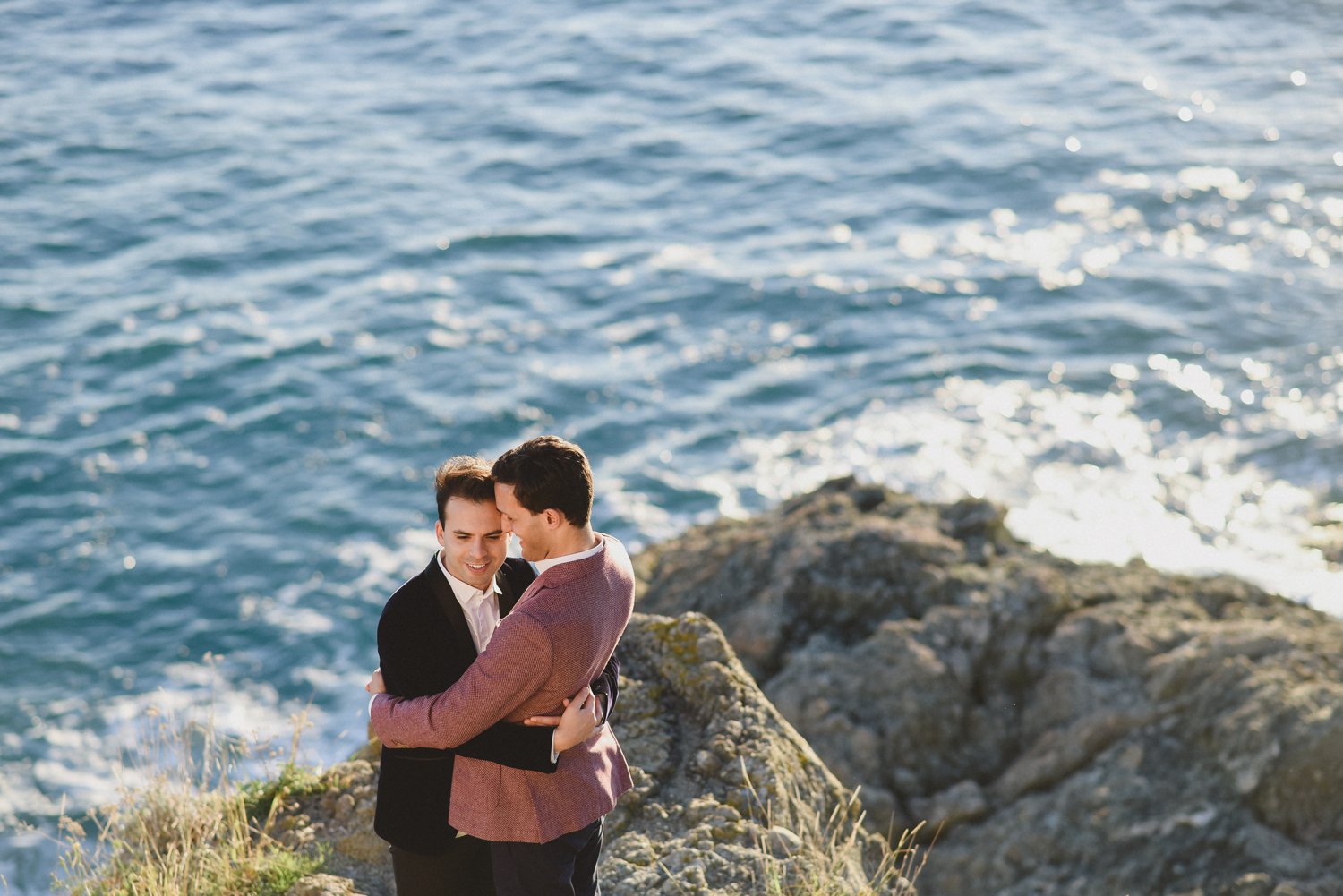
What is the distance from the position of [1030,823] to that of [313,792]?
4.02 m

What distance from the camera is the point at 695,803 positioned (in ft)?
20.0

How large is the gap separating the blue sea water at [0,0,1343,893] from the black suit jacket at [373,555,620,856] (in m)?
6.23

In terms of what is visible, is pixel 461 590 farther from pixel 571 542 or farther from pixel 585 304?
pixel 585 304

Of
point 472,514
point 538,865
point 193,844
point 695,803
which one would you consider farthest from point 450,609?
point 193,844

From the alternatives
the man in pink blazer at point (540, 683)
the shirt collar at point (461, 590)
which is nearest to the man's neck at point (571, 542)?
the man in pink blazer at point (540, 683)

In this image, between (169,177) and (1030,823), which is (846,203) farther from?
(1030,823)

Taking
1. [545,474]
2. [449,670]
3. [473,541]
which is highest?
[545,474]

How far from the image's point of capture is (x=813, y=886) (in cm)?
561

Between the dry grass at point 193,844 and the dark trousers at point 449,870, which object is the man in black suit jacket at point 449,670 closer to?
the dark trousers at point 449,870

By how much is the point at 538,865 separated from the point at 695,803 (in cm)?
179

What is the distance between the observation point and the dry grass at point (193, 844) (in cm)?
570

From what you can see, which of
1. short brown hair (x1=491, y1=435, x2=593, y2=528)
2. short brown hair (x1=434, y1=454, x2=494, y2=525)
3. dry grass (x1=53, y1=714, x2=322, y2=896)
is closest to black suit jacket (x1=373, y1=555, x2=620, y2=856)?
short brown hair (x1=434, y1=454, x2=494, y2=525)

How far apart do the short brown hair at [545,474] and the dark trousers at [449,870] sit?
1355mm

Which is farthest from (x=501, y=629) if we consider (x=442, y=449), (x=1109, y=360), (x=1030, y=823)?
(x=1109, y=360)
